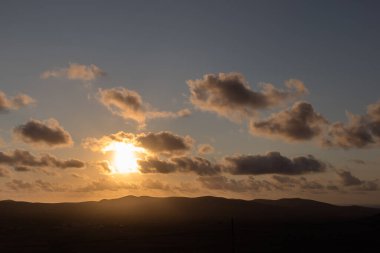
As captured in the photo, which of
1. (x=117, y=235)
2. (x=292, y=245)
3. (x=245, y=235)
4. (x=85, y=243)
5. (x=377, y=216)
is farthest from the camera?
(x=377, y=216)

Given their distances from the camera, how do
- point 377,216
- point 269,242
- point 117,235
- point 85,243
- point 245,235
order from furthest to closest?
point 377,216, point 117,235, point 245,235, point 85,243, point 269,242

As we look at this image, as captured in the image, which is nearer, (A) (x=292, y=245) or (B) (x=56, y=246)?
(A) (x=292, y=245)

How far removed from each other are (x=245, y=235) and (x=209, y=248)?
15233 millimetres

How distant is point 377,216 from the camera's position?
8731cm

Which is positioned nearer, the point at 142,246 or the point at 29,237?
the point at 142,246

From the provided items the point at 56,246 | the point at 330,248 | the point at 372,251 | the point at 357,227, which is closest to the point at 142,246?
the point at 56,246

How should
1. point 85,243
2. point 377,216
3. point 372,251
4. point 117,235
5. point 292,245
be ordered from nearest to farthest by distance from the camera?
point 372,251 → point 292,245 → point 85,243 → point 117,235 → point 377,216

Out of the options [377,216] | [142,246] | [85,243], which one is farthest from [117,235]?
[377,216]

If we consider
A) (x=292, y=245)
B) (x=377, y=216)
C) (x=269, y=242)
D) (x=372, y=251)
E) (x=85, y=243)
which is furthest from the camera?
(x=377, y=216)

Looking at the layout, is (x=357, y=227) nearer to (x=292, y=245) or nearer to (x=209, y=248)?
(x=292, y=245)

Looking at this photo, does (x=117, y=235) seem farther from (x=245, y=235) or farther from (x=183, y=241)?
(x=245, y=235)

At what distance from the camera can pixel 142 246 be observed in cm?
6050

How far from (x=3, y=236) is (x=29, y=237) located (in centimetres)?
464

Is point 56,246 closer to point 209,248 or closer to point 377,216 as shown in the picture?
point 209,248
